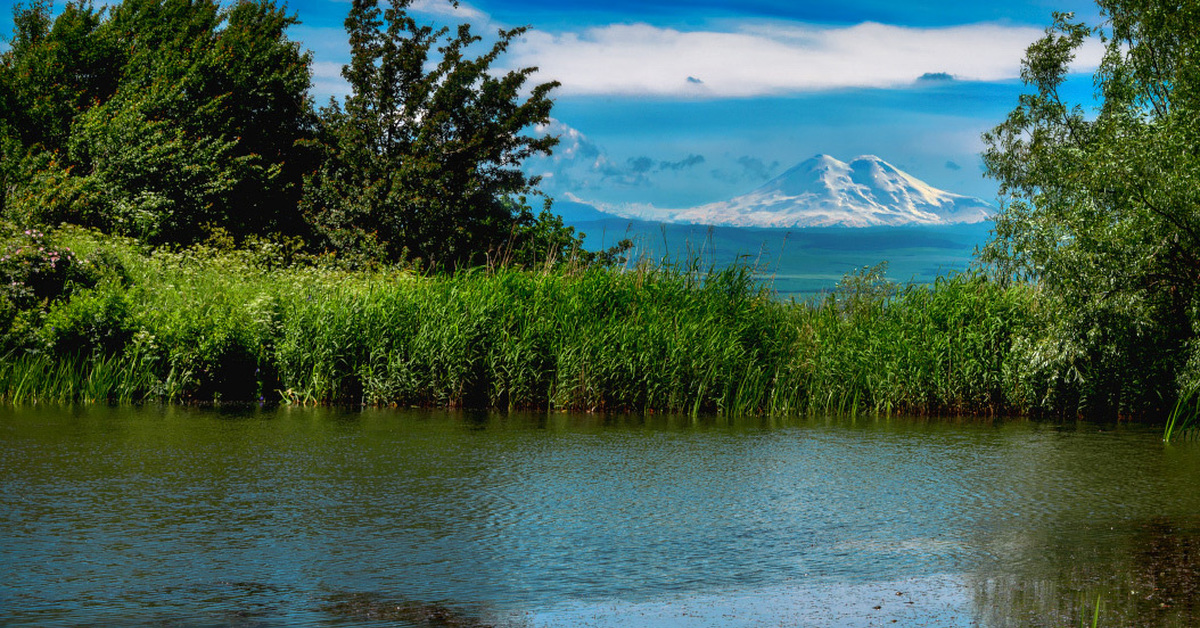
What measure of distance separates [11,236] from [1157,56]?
17166mm

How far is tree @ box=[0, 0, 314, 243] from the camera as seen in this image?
68.9 feet

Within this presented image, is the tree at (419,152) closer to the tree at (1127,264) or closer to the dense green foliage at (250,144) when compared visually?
the dense green foliage at (250,144)

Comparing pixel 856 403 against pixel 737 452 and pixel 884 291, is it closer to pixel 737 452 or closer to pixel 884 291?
pixel 884 291

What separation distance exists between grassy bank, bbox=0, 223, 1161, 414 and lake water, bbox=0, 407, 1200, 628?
6.31 ft

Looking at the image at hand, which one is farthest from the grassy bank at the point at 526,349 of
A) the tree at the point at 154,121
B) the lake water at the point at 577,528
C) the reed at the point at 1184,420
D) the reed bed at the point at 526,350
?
the tree at the point at 154,121

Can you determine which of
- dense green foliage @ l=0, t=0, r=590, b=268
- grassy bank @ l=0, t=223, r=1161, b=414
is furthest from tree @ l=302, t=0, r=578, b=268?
grassy bank @ l=0, t=223, r=1161, b=414

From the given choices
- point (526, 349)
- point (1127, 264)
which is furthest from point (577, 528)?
point (1127, 264)

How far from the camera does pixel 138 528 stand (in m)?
5.35

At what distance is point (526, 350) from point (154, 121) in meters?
15.1

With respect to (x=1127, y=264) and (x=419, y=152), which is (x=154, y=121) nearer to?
(x=419, y=152)

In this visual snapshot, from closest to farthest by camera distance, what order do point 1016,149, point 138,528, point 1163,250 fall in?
1. point 138,528
2. point 1163,250
3. point 1016,149

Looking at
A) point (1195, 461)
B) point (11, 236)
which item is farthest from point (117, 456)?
point (1195, 461)

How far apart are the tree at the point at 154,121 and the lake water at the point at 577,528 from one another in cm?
→ 1313

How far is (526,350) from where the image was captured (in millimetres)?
11398
